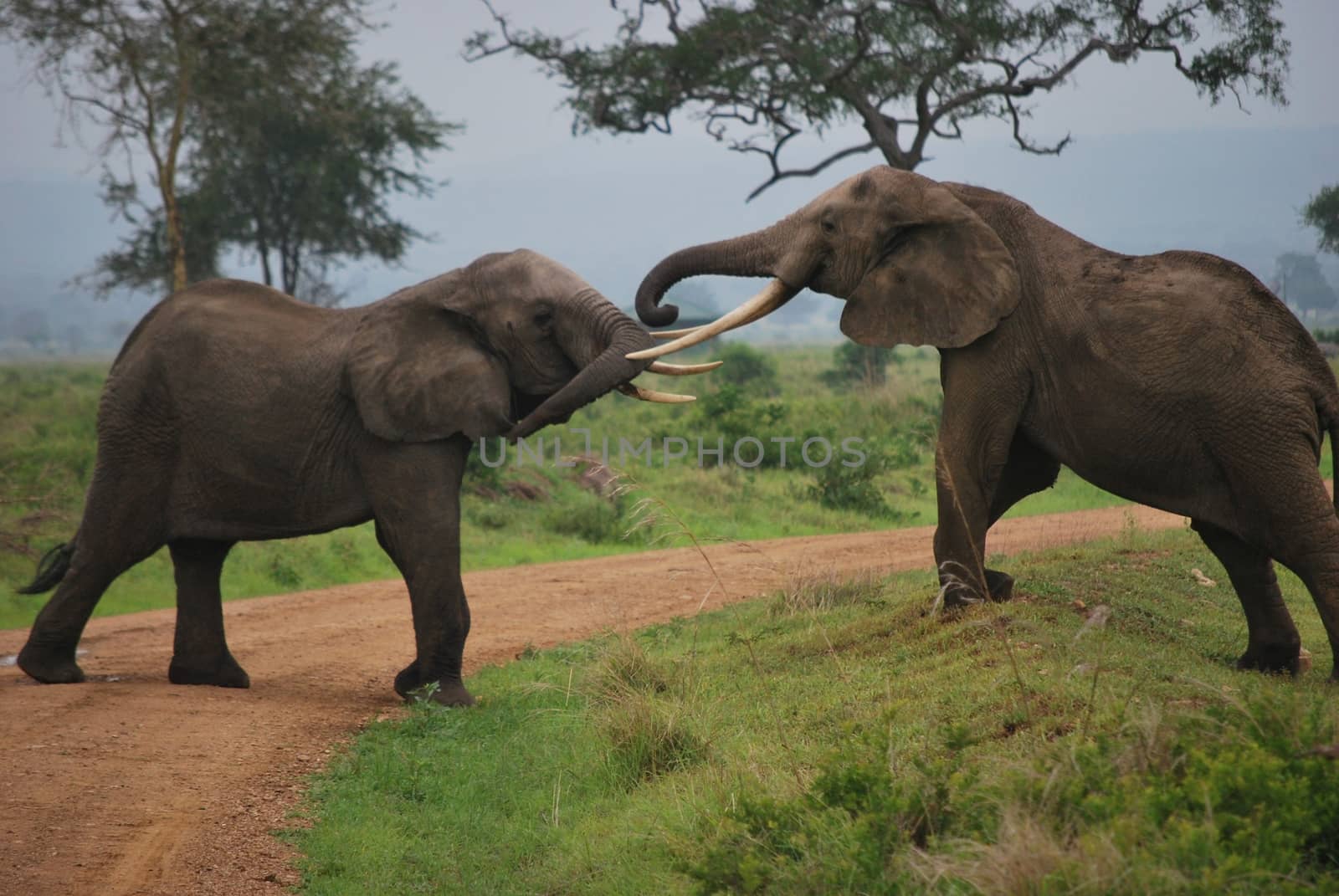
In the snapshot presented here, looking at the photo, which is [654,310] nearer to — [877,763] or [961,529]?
[961,529]

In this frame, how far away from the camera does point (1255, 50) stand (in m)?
24.7

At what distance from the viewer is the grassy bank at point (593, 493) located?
14.4 m

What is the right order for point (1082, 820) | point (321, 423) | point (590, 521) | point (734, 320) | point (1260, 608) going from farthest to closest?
point (590, 521)
point (321, 423)
point (734, 320)
point (1260, 608)
point (1082, 820)

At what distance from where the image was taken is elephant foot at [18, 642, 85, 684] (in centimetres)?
895

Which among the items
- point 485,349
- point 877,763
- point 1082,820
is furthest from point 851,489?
point 1082,820

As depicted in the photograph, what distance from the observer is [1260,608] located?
302 inches

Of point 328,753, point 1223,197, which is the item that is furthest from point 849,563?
point 1223,197

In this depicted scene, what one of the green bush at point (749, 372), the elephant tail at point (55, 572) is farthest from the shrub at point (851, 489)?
the green bush at point (749, 372)

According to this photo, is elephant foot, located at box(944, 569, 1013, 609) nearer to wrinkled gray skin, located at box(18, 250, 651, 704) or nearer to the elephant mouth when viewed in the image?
wrinkled gray skin, located at box(18, 250, 651, 704)

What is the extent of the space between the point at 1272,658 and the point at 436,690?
472 cm

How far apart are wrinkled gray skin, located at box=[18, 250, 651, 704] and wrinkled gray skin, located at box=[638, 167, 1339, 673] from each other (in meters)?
0.84

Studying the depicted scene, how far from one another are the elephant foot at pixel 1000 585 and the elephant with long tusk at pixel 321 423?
83.0 inches

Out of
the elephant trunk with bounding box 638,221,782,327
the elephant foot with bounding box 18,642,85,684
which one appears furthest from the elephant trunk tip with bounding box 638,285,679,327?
the elephant foot with bounding box 18,642,85,684

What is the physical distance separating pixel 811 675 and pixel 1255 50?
21013mm
